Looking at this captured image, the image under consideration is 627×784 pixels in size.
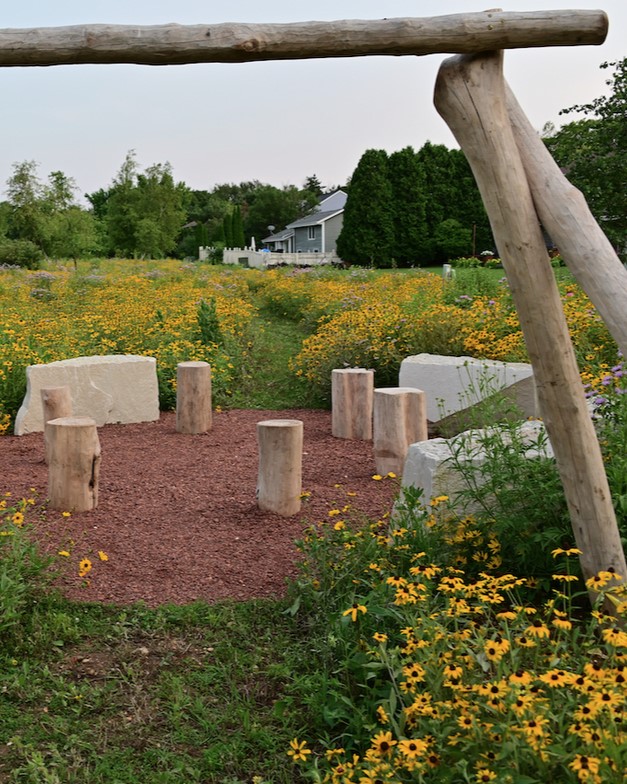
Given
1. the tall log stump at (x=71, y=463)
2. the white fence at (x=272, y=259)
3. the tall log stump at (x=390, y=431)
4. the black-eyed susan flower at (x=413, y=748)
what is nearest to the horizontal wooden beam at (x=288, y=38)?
the black-eyed susan flower at (x=413, y=748)

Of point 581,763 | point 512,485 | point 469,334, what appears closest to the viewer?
point 581,763

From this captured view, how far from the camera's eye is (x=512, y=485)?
12.6ft

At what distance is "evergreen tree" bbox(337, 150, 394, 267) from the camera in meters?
36.5

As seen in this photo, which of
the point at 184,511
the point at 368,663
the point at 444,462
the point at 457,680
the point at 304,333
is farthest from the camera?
the point at 304,333

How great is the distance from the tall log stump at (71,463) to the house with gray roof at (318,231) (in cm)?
4898

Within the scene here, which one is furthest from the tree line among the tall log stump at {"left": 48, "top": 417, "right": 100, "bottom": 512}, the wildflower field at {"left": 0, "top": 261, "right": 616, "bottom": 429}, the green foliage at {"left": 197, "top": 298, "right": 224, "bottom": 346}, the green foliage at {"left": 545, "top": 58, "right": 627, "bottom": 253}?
the tall log stump at {"left": 48, "top": 417, "right": 100, "bottom": 512}

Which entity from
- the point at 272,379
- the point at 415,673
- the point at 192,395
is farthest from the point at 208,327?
the point at 415,673

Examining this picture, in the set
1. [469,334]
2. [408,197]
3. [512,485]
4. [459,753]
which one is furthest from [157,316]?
[408,197]

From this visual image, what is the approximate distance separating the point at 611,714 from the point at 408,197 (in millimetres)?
36162

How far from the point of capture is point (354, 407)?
738 cm

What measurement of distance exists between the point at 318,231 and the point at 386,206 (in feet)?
73.0

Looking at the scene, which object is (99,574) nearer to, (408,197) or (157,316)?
(157,316)

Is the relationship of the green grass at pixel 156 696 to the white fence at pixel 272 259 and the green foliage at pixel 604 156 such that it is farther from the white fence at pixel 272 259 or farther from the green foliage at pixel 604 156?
the white fence at pixel 272 259

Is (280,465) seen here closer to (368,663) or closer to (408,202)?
(368,663)
